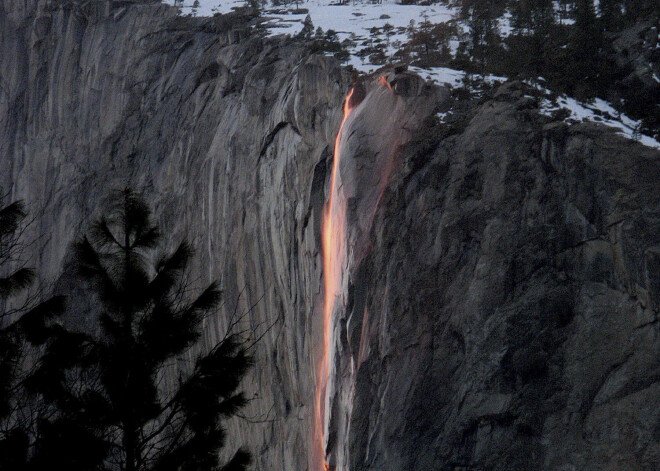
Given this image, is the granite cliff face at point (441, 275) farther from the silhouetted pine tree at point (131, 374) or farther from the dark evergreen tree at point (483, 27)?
the dark evergreen tree at point (483, 27)

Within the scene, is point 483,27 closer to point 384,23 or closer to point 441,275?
point 384,23

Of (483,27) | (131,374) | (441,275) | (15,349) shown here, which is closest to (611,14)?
(483,27)

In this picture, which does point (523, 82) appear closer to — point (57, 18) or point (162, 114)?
point (162, 114)

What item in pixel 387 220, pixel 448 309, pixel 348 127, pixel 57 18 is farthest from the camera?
pixel 57 18

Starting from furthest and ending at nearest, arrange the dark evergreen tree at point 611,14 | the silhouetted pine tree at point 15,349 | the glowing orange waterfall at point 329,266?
1. the dark evergreen tree at point 611,14
2. the glowing orange waterfall at point 329,266
3. the silhouetted pine tree at point 15,349

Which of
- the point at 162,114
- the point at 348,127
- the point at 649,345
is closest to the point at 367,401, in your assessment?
the point at 649,345

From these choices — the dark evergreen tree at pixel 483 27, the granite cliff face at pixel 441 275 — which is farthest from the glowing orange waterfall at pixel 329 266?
the dark evergreen tree at pixel 483 27
